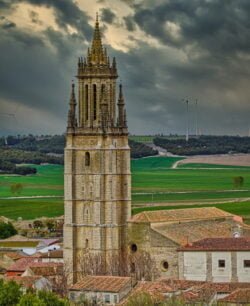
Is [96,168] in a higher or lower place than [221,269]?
higher

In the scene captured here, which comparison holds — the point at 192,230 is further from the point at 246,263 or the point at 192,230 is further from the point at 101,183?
the point at 246,263

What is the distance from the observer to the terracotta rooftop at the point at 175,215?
84.7 metres

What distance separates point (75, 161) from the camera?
8838 centimetres

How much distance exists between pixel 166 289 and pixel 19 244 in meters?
40.5

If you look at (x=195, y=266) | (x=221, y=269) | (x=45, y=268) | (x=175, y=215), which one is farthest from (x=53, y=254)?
(x=221, y=269)

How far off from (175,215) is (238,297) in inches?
895

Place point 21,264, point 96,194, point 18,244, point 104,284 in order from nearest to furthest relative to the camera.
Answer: point 104,284 < point 96,194 < point 21,264 < point 18,244

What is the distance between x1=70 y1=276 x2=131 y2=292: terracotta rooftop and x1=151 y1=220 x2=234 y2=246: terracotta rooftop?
364 inches

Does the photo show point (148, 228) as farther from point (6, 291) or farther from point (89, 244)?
point (6, 291)

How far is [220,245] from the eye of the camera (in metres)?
77.6

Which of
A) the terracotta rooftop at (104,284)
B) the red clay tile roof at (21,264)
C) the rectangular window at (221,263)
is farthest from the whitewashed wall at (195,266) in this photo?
the red clay tile roof at (21,264)

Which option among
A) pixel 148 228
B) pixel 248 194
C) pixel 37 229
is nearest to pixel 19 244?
pixel 37 229

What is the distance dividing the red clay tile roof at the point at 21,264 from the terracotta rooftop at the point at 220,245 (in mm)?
13786

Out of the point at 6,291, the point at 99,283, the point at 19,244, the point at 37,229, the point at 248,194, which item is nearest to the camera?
the point at 6,291
